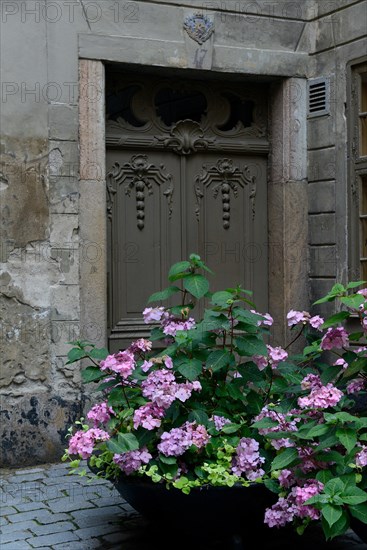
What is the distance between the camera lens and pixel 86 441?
4.34 meters

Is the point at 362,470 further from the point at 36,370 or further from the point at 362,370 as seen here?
the point at 36,370

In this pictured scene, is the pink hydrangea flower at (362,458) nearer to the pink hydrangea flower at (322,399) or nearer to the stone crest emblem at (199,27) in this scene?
the pink hydrangea flower at (322,399)

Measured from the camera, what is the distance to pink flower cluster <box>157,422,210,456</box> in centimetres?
428

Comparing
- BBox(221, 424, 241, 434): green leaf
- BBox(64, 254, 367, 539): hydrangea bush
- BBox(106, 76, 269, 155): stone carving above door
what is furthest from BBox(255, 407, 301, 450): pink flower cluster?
BBox(106, 76, 269, 155): stone carving above door

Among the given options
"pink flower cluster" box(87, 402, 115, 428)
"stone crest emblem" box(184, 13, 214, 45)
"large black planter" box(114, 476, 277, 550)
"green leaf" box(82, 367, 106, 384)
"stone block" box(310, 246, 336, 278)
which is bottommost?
"large black planter" box(114, 476, 277, 550)

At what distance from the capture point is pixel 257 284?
7703 millimetres

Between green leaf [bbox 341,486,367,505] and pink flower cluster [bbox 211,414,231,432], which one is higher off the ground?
pink flower cluster [bbox 211,414,231,432]

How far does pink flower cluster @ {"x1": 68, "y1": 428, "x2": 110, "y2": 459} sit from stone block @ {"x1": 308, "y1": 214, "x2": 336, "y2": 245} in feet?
11.7

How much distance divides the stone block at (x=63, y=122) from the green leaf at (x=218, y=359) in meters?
2.83

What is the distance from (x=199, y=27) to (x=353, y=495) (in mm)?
4481

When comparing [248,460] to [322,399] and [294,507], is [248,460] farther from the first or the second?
[322,399]

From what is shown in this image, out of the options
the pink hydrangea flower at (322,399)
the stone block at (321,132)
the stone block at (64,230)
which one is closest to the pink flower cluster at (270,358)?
the pink hydrangea flower at (322,399)

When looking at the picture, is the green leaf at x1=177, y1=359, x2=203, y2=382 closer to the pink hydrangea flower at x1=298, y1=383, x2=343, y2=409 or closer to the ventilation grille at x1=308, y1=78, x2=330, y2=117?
the pink hydrangea flower at x1=298, y1=383, x2=343, y2=409

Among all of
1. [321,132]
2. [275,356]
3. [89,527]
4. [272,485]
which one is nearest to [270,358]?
[275,356]
